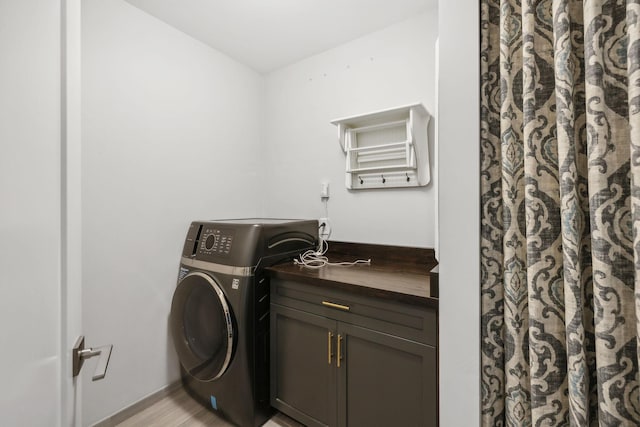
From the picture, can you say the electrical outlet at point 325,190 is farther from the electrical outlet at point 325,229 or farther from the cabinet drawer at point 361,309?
the cabinet drawer at point 361,309

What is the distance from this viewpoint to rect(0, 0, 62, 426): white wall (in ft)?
1.54

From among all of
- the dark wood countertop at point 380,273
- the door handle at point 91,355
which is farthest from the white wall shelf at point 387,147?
the door handle at point 91,355

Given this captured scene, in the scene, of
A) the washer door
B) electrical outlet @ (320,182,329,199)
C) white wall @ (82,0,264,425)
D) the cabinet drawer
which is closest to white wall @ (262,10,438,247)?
electrical outlet @ (320,182,329,199)

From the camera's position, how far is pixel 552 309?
723 mm

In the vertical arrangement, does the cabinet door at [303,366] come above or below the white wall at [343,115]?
below

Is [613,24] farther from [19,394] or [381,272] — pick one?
[19,394]

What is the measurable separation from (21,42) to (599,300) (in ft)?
4.17

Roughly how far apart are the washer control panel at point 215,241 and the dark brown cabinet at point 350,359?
1.24 ft

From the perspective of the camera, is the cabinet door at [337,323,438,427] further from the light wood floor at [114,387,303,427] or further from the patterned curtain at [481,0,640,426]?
the light wood floor at [114,387,303,427]

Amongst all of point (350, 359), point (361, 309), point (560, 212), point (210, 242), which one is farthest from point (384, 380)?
point (210, 242)

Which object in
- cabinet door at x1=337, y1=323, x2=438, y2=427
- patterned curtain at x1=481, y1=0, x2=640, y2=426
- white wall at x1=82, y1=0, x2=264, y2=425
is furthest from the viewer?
white wall at x1=82, y1=0, x2=264, y2=425

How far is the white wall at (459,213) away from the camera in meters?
0.84

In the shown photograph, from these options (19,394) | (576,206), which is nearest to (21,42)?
(19,394)

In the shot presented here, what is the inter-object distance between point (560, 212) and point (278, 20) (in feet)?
6.44
